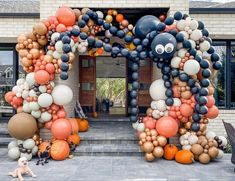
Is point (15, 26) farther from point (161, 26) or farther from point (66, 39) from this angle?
point (161, 26)

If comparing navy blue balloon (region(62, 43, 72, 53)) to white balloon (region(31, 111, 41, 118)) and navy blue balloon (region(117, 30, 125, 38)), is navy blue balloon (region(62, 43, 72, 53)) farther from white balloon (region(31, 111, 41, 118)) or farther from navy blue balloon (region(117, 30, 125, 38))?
white balloon (region(31, 111, 41, 118))

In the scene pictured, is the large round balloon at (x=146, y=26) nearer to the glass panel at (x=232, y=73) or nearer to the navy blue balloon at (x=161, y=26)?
the navy blue balloon at (x=161, y=26)

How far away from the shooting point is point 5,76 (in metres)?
11.7

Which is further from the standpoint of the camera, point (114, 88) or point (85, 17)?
point (114, 88)

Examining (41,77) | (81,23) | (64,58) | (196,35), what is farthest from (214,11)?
(41,77)

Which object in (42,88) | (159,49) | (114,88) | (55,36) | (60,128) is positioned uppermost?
(55,36)

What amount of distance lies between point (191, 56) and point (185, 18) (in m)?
1.00

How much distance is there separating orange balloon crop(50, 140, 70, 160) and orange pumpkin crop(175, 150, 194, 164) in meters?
2.75

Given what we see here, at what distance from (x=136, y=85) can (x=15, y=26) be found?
4.57 m

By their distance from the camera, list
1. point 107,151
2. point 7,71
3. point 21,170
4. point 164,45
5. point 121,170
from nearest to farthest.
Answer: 1. point 21,170
2. point 121,170
3. point 164,45
4. point 107,151
5. point 7,71

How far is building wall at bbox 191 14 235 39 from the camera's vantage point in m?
9.30

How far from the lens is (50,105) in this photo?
7488mm

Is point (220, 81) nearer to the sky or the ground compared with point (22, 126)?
nearer to the sky

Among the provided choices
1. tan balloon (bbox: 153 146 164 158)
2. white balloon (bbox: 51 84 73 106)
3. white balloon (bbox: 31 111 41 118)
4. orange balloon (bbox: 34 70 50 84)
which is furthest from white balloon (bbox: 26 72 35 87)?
tan balloon (bbox: 153 146 164 158)
